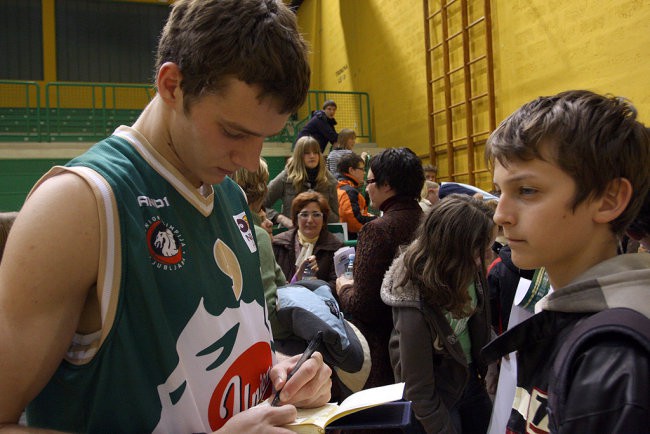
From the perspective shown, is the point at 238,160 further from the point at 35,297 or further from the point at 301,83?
the point at 35,297

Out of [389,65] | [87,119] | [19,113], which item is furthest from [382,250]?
[19,113]

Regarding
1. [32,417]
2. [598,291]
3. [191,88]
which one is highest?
[191,88]

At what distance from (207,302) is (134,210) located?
217 mm

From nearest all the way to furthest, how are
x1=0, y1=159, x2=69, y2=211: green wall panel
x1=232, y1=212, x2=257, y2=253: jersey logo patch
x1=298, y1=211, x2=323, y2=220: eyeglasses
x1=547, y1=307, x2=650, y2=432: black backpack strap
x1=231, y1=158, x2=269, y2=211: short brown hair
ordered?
x1=547, y1=307, x2=650, y2=432: black backpack strap
x1=232, y1=212, x2=257, y2=253: jersey logo patch
x1=231, y1=158, x2=269, y2=211: short brown hair
x1=298, y1=211, x2=323, y2=220: eyeglasses
x1=0, y1=159, x2=69, y2=211: green wall panel

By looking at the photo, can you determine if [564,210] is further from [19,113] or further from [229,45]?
[19,113]

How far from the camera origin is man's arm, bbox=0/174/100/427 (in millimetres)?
772

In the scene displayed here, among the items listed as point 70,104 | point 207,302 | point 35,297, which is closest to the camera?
point 35,297

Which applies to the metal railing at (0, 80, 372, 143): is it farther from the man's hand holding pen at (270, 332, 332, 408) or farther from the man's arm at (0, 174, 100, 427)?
the man's arm at (0, 174, 100, 427)

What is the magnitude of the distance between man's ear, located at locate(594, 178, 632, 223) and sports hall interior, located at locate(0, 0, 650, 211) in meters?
3.98

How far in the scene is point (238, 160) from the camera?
1.07 metres

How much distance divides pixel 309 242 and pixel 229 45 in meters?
2.59

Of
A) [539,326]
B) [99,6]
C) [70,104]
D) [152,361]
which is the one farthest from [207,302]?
[99,6]

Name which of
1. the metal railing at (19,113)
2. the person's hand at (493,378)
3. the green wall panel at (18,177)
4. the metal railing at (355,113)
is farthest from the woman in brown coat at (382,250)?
the metal railing at (19,113)

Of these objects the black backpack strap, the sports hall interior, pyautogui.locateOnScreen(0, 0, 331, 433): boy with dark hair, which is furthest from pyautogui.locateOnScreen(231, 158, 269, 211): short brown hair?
the sports hall interior
